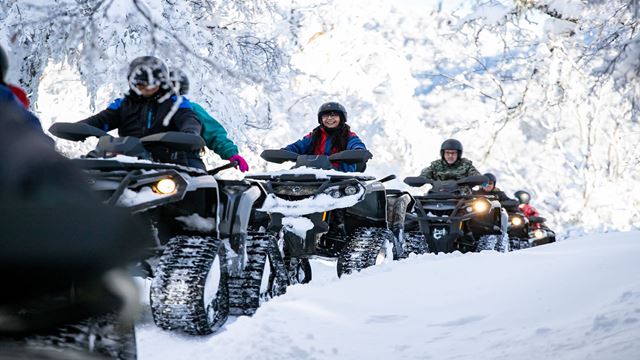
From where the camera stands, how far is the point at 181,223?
5578mm

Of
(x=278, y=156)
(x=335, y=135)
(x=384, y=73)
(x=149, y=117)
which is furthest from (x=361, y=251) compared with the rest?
(x=384, y=73)

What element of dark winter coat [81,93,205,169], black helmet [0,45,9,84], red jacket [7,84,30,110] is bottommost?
red jacket [7,84,30,110]

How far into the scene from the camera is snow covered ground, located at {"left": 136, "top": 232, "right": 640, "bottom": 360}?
154 inches

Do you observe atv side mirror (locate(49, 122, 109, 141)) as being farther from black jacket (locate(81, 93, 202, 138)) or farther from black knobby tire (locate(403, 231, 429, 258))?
black knobby tire (locate(403, 231, 429, 258))

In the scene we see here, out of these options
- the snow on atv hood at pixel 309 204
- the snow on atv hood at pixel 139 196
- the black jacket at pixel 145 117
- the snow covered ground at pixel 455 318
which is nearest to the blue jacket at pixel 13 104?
the snow covered ground at pixel 455 318

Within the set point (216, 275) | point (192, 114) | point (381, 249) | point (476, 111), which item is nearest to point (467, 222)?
point (381, 249)

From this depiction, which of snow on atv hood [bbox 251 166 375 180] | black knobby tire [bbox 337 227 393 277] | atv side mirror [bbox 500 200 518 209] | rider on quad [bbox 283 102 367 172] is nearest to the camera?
black knobby tire [bbox 337 227 393 277]

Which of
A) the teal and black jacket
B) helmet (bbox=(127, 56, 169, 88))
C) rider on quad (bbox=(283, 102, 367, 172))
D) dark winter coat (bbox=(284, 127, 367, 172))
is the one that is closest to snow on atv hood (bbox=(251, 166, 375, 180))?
the teal and black jacket

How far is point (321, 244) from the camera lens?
27.6 ft

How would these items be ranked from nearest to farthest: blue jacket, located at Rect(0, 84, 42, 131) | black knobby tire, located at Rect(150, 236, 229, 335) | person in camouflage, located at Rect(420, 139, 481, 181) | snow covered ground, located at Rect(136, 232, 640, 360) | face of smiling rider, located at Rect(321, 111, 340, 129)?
blue jacket, located at Rect(0, 84, 42, 131)
snow covered ground, located at Rect(136, 232, 640, 360)
black knobby tire, located at Rect(150, 236, 229, 335)
face of smiling rider, located at Rect(321, 111, 340, 129)
person in camouflage, located at Rect(420, 139, 481, 181)

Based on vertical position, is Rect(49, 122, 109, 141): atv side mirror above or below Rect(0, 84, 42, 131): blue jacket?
above

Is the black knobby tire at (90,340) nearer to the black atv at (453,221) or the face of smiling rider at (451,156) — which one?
the black atv at (453,221)

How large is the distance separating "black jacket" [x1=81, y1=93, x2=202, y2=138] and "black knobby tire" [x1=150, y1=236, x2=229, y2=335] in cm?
156

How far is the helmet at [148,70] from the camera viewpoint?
3.45 metres
